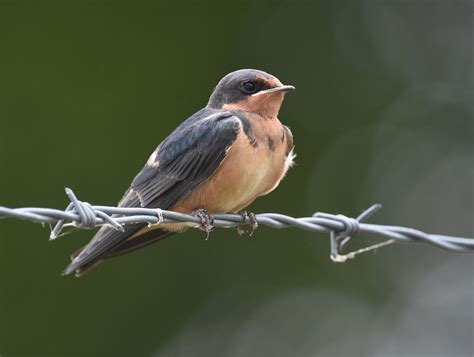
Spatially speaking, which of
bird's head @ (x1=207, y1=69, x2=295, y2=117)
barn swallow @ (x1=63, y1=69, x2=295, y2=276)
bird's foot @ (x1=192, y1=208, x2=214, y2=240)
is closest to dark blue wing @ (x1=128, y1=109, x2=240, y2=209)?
barn swallow @ (x1=63, y1=69, x2=295, y2=276)

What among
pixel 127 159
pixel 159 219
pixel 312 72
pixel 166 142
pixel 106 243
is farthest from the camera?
pixel 312 72

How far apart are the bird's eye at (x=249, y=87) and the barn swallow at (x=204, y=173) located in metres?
0.23

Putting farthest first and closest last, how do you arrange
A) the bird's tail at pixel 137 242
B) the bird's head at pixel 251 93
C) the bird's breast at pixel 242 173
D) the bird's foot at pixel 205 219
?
the bird's head at pixel 251 93
the bird's tail at pixel 137 242
the bird's breast at pixel 242 173
the bird's foot at pixel 205 219

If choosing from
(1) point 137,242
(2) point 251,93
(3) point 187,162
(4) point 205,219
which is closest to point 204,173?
(3) point 187,162

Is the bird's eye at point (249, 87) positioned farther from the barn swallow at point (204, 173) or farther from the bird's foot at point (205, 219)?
the bird's foot at point (205, 219)

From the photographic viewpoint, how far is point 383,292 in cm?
866

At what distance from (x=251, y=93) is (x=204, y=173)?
2.66 ft

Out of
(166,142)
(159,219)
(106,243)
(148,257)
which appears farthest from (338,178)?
(159,219)

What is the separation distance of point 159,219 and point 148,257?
394cm

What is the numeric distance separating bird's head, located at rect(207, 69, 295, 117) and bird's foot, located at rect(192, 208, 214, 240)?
2.93 feet

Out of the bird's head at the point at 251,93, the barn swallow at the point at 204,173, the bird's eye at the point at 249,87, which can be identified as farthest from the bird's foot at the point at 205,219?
the bird's eye at the point at 249,87

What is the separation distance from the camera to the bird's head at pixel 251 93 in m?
5.26

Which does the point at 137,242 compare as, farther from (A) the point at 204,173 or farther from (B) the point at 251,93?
(B) the point at 251,93

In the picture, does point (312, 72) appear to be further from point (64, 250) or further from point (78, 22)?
point (64, 250)
